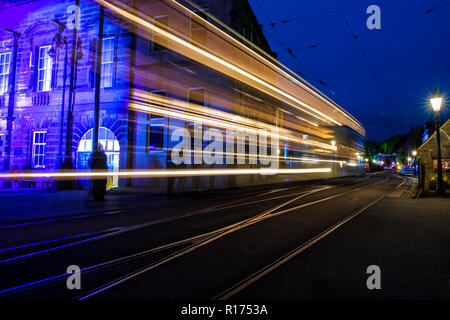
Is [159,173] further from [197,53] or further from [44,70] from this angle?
[44,70]

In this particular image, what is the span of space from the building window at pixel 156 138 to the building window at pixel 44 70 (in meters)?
7.48

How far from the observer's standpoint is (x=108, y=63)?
16656mm

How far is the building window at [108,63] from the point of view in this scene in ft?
53.9

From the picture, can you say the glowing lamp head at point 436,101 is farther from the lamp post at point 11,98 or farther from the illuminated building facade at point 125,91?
the lamp post at point 11,98

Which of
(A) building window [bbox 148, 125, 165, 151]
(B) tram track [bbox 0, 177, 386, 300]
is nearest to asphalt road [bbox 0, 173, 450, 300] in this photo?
(B) tram track [bbox 0, 177, 386, 300]

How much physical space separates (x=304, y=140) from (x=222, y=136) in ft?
19.5

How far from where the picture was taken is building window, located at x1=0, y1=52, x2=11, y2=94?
18125 millimetres

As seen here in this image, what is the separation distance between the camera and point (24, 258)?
145 inches

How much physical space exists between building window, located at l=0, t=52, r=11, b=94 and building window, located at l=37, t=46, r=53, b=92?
2599mm

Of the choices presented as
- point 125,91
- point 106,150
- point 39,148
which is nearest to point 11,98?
point 39,148

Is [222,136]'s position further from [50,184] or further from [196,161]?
[50,184]

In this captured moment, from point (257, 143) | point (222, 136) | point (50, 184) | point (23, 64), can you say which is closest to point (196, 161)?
point (222, 136)

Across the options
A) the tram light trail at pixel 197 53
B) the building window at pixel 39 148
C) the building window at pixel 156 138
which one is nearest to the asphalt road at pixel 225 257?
the tram light trail at pixel 197 53

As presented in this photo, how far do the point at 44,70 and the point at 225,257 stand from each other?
19.2 meters
